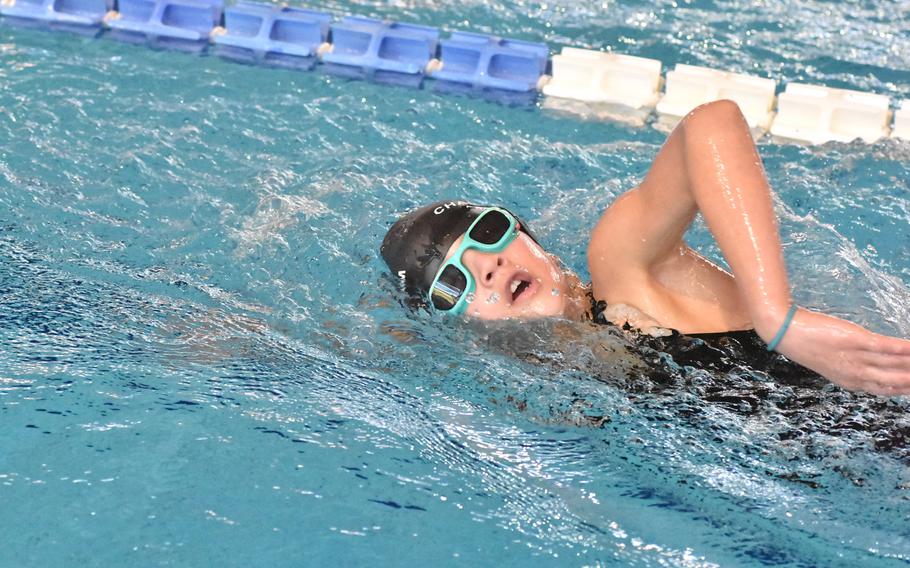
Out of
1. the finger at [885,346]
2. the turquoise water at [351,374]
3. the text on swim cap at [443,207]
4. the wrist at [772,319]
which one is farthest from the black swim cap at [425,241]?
the finger at [885,346]

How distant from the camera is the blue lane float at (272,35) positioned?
15.9 feet

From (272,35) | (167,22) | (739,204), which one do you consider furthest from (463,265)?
(167,22)

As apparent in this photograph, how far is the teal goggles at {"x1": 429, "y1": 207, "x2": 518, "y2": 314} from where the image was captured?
277 cm

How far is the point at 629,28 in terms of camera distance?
207 inches

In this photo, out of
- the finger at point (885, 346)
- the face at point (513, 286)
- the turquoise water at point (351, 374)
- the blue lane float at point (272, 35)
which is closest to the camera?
the finger at point (885, 346)

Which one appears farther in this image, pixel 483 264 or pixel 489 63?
pixel 489 63

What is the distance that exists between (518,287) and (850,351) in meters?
0.89

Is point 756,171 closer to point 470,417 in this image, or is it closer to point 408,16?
point 470,417

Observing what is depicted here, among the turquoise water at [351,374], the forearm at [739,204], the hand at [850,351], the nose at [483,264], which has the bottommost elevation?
the turquoise water at [351,374]

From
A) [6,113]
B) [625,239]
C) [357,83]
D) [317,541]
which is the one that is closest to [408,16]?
[357,83]

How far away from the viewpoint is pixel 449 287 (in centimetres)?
279

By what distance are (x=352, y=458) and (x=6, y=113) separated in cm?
246

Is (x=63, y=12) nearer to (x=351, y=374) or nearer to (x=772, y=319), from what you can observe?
(x=351, y=374)

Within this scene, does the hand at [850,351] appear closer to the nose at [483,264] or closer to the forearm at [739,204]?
the forearm at [739,204]
